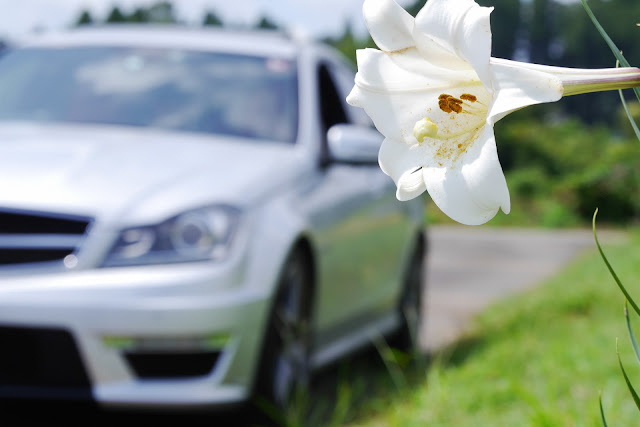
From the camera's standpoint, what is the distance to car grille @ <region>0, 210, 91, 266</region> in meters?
3.28

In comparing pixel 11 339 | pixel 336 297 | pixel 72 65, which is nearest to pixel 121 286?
pixel 11 339

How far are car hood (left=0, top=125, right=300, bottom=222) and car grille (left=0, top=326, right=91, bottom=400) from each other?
1.38 ft

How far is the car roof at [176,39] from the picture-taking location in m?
4.65

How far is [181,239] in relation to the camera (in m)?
3.31

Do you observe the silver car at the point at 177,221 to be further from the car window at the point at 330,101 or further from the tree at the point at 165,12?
the tree at the point at 165,12

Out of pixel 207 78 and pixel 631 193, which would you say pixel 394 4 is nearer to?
pixel 207 78

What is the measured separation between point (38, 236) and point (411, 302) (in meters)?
2.86

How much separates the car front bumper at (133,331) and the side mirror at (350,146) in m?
0.98

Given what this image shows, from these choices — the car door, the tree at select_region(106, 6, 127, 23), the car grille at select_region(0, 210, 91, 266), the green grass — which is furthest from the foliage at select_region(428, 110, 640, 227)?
the tree at select_region(106, 6, 127, 23)

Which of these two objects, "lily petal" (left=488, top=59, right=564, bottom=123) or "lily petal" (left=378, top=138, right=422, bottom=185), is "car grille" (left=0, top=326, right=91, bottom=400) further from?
"lily petal" (left=488, top=59, right=564, bottom=123)

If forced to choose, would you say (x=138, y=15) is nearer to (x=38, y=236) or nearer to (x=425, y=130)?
(x=38, y=236)

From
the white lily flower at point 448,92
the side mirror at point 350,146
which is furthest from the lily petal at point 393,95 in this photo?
the side mirror at point 350,146

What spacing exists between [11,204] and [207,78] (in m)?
1.36

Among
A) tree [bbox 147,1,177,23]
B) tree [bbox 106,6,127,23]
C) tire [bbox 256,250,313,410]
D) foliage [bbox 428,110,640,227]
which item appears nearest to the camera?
tire [bbox 256,250,313,410]
